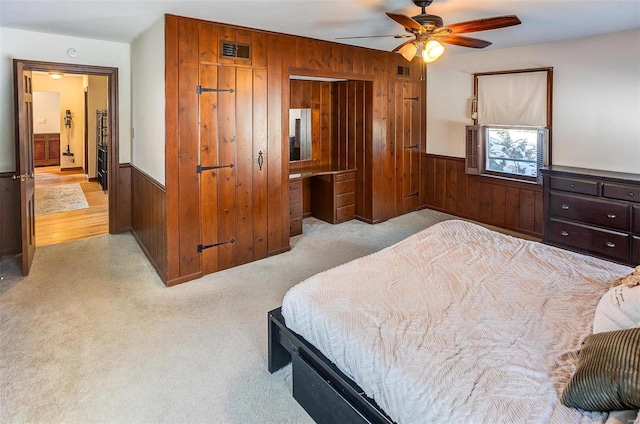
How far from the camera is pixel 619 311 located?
1599 mm

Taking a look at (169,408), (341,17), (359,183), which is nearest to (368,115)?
(359,183)

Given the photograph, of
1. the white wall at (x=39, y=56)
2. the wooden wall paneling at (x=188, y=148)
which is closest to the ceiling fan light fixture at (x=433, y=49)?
the wooden wall paneling at (x=188, y=148)

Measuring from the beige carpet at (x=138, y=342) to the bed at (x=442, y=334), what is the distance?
0.35 metres

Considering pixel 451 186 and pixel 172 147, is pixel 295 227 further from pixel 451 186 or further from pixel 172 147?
pixel 451 186

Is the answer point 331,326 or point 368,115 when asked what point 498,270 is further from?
point 368,115

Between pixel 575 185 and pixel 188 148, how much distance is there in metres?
3.95

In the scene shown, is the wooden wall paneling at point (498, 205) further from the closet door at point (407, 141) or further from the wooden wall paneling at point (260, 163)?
the wooden wall paneling at point (260, 163)

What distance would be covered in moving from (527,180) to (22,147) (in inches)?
225

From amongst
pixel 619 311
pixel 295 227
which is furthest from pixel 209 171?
pixel 619 311

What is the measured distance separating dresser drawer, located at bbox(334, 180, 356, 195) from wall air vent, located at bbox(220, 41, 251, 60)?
7.74ft

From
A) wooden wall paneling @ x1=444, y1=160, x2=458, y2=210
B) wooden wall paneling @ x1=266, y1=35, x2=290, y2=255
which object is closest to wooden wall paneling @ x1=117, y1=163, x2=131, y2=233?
wooden wall paneling @ x1=266, y1=35, x2=290, y2=255

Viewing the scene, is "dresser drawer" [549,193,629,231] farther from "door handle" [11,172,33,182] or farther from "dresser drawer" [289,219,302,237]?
"door handle" [11,172,33,182]

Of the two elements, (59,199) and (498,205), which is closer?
(498,205)

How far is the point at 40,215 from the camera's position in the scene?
6105mm
